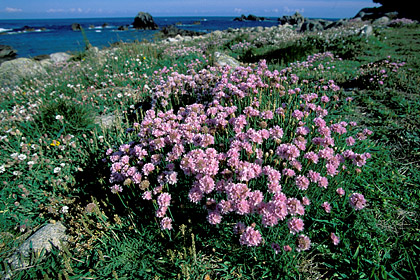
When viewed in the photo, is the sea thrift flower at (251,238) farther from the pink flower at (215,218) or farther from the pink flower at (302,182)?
the pink flower at (302,182)

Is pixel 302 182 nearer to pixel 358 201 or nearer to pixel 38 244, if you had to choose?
pixel 358 201

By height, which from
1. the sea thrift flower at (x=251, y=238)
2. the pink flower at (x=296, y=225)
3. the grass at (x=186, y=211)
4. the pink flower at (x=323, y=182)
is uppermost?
the pink flower at (x=323, y=182)

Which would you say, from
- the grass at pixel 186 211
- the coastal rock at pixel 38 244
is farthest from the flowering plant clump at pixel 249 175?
the coastal rock at pixel 38 244

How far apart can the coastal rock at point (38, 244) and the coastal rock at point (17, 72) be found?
31.5 ft

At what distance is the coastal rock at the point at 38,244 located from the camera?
2621 mm

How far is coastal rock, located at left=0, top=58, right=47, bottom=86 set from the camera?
10.2 m

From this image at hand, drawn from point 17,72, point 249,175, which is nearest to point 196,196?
point 249,175

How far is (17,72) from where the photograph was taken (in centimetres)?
1081

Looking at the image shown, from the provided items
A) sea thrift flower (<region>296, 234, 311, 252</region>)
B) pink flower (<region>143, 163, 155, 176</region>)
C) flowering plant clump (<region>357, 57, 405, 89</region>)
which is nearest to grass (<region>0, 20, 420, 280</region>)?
flowering plant clump (<region>357, 57, 405, 89</region>)

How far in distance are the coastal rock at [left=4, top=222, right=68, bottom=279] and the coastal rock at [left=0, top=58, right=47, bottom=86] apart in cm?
960

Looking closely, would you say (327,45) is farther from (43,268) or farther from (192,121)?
(43,268)

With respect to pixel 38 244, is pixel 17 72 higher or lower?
higher

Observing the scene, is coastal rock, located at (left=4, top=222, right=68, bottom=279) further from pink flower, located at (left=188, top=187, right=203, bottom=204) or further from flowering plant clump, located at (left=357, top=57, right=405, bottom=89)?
flowering plant clump, located at (left=357, top=57, right=405, bottom=89)

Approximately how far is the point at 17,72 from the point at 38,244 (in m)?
11.8
